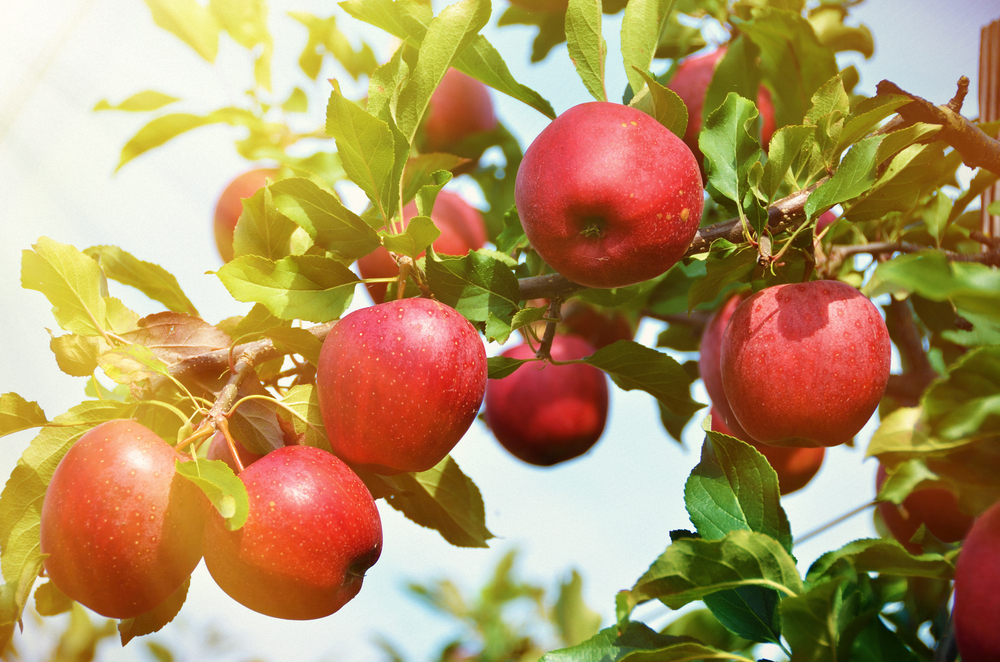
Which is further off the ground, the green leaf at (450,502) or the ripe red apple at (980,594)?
the ripe red apple at (980,594)

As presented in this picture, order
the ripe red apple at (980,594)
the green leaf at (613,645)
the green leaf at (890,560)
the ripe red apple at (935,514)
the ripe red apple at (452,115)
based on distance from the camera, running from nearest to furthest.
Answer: the ripe red apple at (980,594), the green leaf at (890,560), the green leaf at (613,645), the ripe red apple at (935,514), the ripe red apple at (452,115)

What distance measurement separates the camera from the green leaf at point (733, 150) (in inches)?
33.7

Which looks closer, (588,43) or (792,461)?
(588,43)

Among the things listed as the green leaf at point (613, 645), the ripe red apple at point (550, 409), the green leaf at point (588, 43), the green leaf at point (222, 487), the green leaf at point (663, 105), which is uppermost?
the green leaf at point (588, 43)

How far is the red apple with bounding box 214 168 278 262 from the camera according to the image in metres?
1.51

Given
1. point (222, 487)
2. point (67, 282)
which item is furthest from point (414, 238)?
point (67, 282)

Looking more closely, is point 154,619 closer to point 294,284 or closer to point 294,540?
point 294,540

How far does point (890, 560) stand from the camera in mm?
639

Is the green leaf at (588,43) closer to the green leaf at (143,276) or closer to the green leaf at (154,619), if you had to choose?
the green leaf at (143,276)

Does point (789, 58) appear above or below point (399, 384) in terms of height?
above

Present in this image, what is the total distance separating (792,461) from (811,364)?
61 cm

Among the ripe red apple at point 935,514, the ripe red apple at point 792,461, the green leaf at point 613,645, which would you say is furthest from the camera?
the ripe red apple at point 792,461

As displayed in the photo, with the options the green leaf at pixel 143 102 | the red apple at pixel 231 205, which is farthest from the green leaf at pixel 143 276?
the green leaf at pixel 143 102

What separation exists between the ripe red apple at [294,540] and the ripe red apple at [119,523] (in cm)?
4
